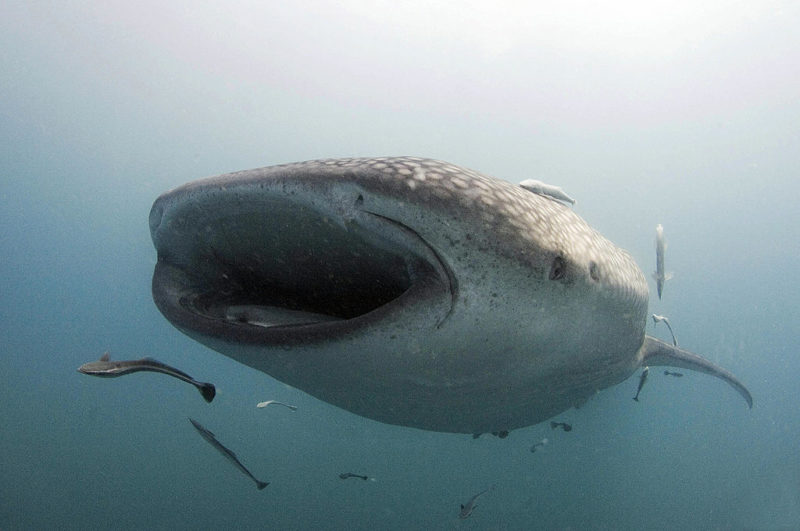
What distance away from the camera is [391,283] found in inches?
92.6

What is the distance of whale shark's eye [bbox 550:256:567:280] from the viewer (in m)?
1.77

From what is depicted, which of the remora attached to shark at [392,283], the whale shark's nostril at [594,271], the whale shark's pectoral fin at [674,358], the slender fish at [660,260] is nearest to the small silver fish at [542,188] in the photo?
the slender fish at [660,260]

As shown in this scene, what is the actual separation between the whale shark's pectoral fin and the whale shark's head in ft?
7.69

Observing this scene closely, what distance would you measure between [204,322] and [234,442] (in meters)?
34.4

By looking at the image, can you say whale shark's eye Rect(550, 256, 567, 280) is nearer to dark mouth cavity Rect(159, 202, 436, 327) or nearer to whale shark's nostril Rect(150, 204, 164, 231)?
dark mouth cavity Rect(159, 202, 436, 327)

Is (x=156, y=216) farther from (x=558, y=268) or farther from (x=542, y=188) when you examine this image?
(x=542, y=188)

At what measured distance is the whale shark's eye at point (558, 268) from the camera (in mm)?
1769

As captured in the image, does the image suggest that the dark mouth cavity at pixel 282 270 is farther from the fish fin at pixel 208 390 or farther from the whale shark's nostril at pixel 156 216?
the fish fin at pixel 208 390

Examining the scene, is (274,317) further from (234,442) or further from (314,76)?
(314,76)

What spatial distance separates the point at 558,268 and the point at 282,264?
4.66 feet

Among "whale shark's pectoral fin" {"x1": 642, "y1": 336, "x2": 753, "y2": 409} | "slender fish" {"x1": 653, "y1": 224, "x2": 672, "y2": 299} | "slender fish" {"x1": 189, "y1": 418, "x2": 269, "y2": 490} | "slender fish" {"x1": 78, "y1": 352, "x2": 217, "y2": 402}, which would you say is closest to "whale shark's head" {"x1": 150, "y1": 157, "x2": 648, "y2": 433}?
"slender fish" {"x1": 78, "y1": 352, "x2": 217, "y2": 402}

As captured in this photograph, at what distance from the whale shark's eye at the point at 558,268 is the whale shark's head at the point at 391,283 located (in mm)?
11

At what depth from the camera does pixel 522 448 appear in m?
18.5

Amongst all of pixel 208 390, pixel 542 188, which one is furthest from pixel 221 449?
pixel 542 188
